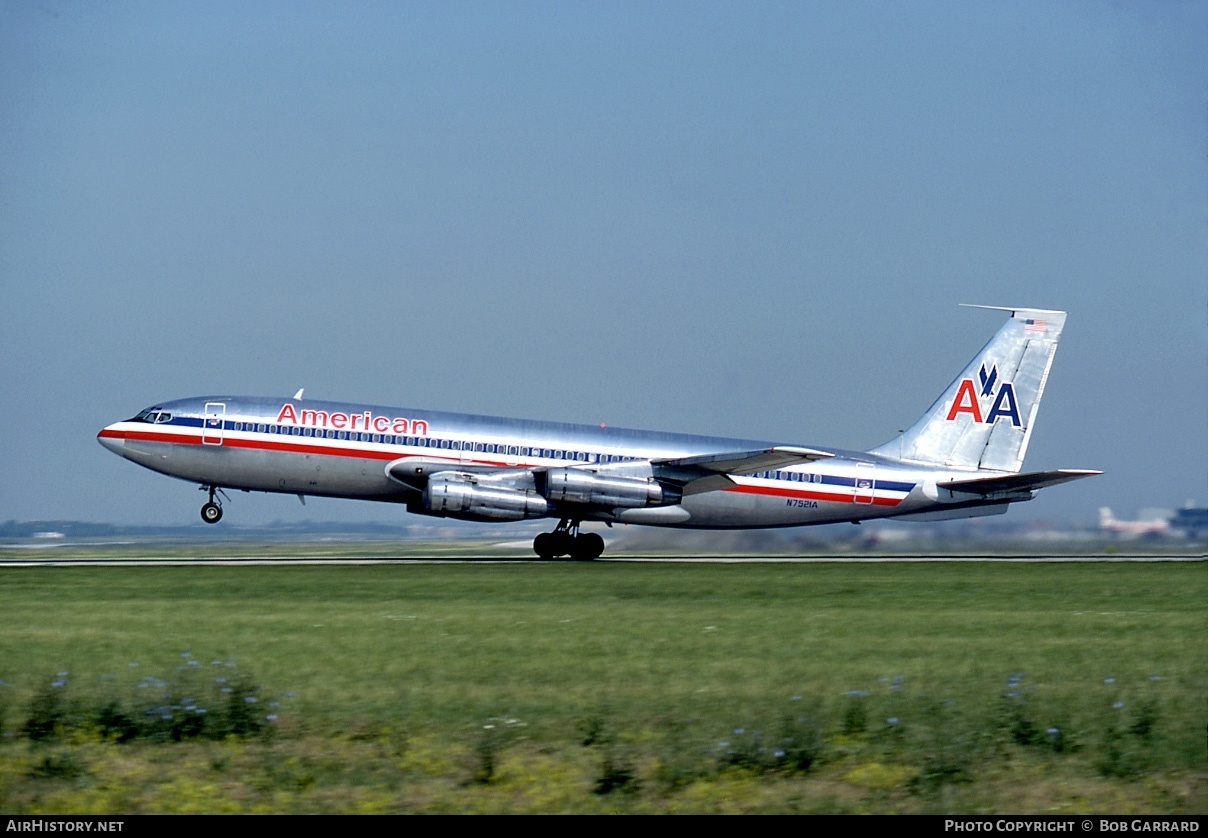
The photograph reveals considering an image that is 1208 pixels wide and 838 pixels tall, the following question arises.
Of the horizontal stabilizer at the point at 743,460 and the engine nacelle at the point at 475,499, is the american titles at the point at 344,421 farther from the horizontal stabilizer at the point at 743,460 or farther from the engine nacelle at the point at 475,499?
the horizontal stabilizer at the point at 743,460

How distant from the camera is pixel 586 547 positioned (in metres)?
41.9

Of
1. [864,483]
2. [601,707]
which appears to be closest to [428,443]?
[864,483]

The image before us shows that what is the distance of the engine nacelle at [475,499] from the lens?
3838 centimetres

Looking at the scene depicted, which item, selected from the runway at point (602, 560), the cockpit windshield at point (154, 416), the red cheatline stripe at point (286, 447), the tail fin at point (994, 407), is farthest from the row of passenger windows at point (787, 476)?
the cockpit windshield at point (154, 416)

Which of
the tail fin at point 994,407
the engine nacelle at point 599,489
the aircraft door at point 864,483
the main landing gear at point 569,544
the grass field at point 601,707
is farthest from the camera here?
the tail fin at point 994,407

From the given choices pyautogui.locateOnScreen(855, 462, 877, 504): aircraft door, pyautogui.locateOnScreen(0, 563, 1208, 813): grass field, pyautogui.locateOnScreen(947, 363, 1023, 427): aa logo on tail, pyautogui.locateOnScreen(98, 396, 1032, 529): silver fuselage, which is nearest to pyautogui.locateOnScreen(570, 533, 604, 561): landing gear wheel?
pyautogui.locateOnScreen(98, 396, 1032, 529): silver fuselage

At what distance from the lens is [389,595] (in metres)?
26.3

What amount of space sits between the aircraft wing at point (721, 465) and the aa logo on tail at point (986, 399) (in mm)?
6794

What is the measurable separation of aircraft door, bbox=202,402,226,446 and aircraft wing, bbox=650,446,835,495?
13164 mm

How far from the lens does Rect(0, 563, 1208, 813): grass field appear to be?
1010cm

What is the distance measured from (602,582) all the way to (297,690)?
1660 cm

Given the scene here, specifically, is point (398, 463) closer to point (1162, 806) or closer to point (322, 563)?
point (322, 563)
